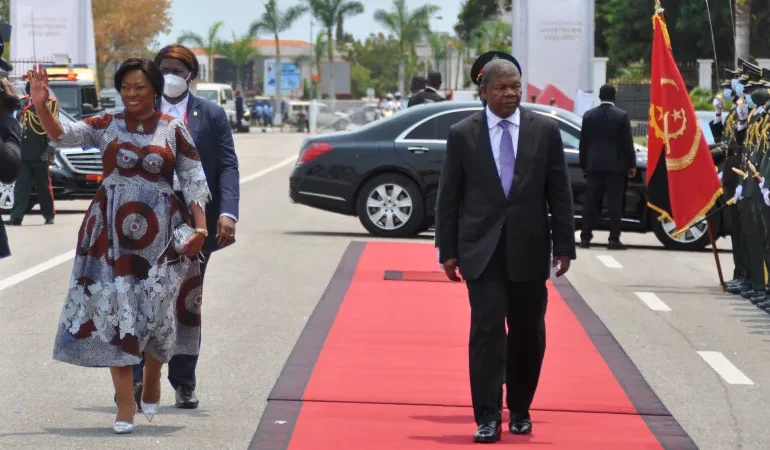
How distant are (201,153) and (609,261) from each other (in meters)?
9.22

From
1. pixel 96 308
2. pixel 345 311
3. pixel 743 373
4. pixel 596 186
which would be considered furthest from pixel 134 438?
pixel 596 186

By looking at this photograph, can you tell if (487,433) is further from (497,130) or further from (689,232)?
(689,232)

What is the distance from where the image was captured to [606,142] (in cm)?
1720

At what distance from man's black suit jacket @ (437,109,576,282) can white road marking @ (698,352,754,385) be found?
2.51 metres

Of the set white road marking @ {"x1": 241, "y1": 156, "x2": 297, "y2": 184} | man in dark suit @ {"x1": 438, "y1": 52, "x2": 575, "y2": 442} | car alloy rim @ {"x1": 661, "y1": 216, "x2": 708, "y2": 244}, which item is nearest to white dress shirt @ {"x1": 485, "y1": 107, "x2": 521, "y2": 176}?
man in dark suit @ {"x1": 438, "y1": 52, "x2": 575, "y2": 442}

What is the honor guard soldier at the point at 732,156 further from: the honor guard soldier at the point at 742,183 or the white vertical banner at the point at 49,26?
the white vertical banner at the point at 49,26

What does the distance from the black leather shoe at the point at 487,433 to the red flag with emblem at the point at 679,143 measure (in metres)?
7.16

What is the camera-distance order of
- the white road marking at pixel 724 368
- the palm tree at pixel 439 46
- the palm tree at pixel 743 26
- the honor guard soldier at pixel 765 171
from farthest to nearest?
the palm tree at pixel 439 46
the palm tree at pixel 743 26
the honor guard soldier at pixel 765 171
the white road marking at pixel 724 368

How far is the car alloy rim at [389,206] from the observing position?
18062mm

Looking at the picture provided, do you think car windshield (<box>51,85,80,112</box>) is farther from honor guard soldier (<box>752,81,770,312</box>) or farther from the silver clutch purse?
the silver clutch purse

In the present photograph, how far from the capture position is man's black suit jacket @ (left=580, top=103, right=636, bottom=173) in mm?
17094

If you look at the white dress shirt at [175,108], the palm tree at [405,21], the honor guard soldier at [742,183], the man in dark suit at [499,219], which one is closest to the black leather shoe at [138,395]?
the white dress shirt at [175,108]

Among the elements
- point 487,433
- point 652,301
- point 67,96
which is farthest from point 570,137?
point 67,96

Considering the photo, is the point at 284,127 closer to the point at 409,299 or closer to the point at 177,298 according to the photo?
the point at 409,299
